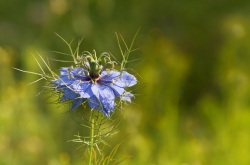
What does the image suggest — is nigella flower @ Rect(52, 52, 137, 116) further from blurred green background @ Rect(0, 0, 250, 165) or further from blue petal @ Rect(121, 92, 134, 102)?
blurred green background @ Rect(0, 0, 250, 165)

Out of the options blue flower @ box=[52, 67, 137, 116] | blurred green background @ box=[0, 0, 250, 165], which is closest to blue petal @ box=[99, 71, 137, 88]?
blue flower @ box=[52, 67, 137, 116]

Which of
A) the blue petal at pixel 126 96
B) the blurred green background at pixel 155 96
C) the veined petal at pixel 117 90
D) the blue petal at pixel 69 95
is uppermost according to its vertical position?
the blurred green background at pixel 155 96

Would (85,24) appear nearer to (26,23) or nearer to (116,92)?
(26,23)

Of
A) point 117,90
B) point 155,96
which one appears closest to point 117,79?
point 117,90

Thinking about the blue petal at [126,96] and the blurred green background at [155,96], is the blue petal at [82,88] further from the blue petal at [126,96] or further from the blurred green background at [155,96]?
the blurred green background at [155,96]

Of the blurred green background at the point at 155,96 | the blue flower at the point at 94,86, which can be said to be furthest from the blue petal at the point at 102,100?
the blurred green background at the point at 155,96

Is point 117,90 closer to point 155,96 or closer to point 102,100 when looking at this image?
point 102,100
